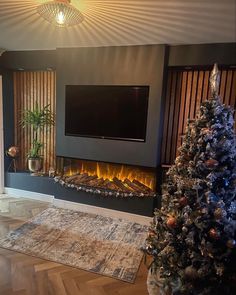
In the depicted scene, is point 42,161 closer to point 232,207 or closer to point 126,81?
point 126,81

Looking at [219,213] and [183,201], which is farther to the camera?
[183,201]

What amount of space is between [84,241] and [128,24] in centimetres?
245

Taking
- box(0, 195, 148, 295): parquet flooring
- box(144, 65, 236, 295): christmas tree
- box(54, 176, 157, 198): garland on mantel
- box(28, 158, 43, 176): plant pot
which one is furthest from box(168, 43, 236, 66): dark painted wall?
box(28, 158, 43, 176): plant pot

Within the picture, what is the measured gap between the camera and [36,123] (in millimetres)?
3971

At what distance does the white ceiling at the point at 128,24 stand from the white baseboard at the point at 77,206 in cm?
234

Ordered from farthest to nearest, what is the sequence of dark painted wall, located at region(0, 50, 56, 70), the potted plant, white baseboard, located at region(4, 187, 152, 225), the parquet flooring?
the potted plant, dark painted wall, located at region(0, 50, 56, 70), white baseboard, located at region(4, 187, 152, 225), the parquet flooring

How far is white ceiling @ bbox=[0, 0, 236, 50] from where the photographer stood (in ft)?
6.46

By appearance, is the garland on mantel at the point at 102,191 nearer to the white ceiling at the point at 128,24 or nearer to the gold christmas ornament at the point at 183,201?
the gold christmas ornament at the point at 183,201

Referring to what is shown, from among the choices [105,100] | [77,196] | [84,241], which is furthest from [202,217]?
[77,196]

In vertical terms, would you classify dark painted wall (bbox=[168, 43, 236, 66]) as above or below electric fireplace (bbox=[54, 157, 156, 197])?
above

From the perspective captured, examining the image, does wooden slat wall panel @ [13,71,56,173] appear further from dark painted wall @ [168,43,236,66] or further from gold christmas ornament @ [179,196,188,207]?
gold christmas ornament @ [179,196,188,207]

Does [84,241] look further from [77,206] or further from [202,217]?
[202,217]

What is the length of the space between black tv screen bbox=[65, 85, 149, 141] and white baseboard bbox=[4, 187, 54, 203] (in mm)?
1170

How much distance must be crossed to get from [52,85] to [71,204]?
2033 mm
